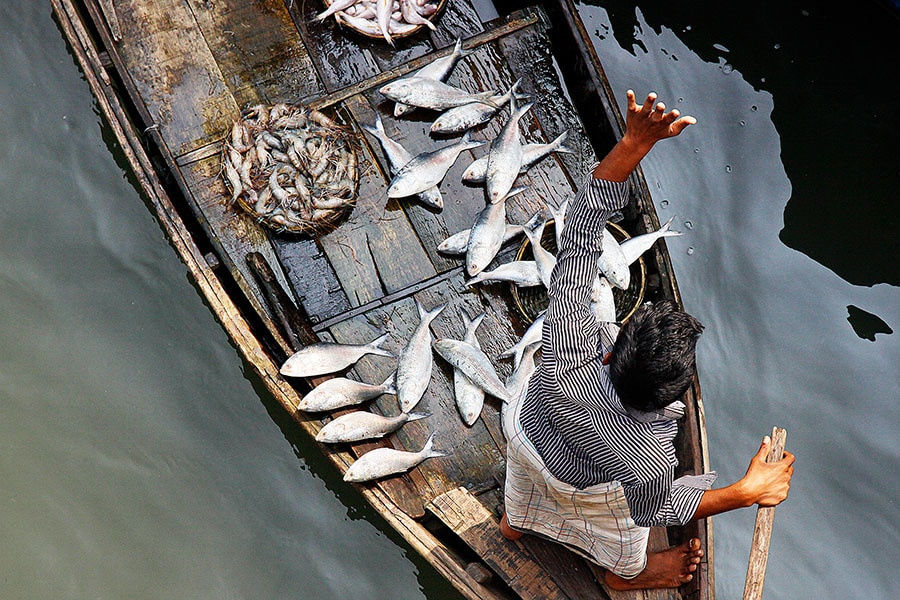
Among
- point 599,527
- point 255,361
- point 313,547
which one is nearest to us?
point 599,527

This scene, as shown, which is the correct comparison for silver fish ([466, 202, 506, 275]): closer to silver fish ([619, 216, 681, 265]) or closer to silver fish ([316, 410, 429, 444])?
silver fish ([619, 216, 681, 265])

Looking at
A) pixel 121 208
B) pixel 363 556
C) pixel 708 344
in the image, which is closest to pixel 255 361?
pixel 363 556

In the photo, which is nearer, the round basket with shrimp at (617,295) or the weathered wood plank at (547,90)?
the round basket with shrimp at (617,295)

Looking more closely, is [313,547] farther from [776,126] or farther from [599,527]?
[776,126]

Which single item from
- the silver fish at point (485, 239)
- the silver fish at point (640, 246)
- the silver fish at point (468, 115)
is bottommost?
the silver fish at point (640, 246)

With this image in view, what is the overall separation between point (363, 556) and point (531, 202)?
265 centimetres

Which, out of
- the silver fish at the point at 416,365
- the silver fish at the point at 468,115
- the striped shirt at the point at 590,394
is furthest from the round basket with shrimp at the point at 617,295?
the striped shirt at the point at 590,394

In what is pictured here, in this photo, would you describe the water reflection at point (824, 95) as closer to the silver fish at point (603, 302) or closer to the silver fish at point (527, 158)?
the silver fish at point (527, 158)

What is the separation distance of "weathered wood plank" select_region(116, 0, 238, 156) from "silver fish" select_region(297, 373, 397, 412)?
1752mm

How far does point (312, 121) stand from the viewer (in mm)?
4453

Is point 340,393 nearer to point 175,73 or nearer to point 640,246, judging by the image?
point 640,246

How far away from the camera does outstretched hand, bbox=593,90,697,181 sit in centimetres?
223

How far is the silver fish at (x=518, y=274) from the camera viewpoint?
424 centimetres

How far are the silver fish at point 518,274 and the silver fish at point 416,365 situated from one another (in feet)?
1.26
